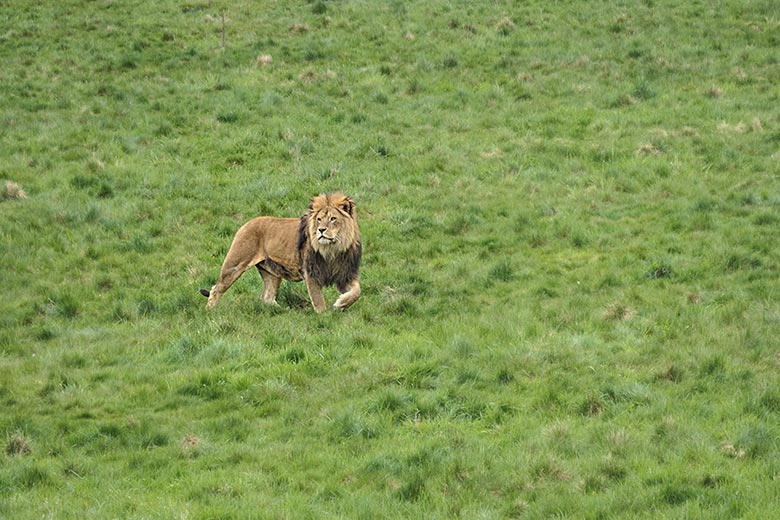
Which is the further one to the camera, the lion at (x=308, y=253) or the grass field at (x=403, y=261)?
the lion at (x=308, y=253)

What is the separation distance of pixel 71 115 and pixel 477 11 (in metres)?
13.2

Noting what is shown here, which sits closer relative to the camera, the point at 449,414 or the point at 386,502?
the point at 386,502

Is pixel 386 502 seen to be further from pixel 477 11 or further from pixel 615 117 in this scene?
pixel 477 11

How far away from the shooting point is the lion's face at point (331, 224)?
1484 centimetres

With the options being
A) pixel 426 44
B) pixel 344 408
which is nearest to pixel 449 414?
pixel 344 408

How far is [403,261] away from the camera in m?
→ 17.5

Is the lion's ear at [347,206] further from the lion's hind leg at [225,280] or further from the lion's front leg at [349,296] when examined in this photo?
the lion's hind leg at [225,280]

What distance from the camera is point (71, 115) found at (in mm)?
25031

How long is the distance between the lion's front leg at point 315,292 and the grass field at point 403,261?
0.82ft

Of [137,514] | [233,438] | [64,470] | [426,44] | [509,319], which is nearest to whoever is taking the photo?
[137,514]

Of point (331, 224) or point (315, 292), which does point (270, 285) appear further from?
point (331, 224)

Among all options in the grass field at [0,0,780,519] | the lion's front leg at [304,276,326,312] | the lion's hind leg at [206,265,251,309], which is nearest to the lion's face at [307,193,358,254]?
the lion's front leg at [304,276,326,312]

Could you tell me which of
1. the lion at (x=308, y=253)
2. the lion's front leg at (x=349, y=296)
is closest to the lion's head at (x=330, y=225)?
the lion at (x=308, y=253)

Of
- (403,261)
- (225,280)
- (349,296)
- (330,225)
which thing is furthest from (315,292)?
(403,261)
